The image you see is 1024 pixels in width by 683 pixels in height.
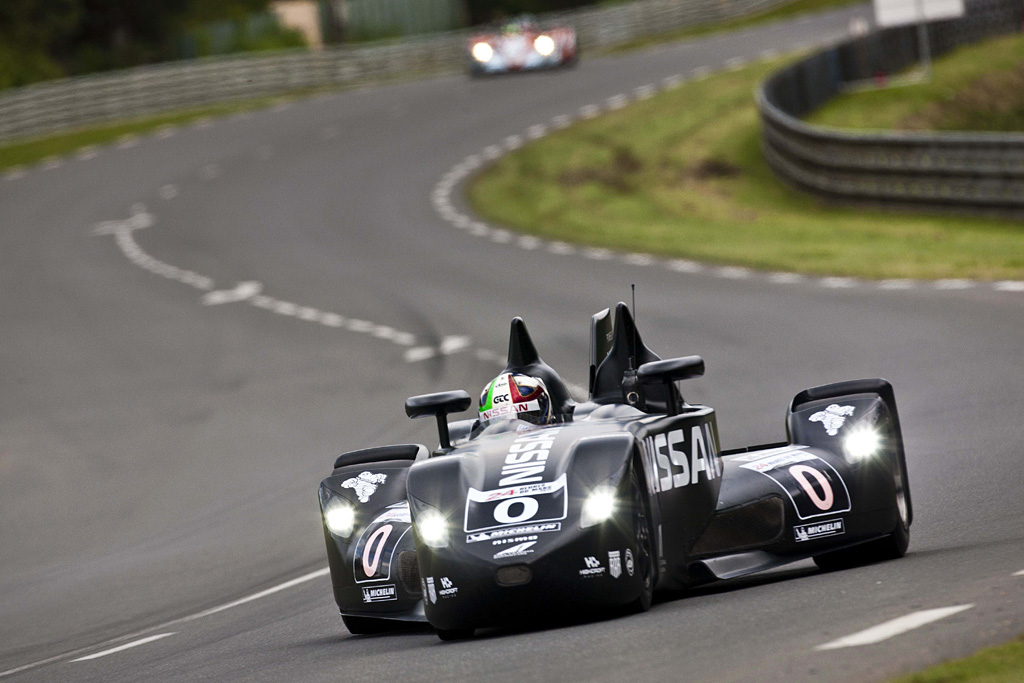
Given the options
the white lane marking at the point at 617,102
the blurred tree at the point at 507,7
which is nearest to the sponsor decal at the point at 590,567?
the white lane marking at the point at 617,102

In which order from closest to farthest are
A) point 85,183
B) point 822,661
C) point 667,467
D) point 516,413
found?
point 822,661, point 667,467, point 516,413, point 85,183

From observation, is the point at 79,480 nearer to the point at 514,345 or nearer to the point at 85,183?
the point at 514,345

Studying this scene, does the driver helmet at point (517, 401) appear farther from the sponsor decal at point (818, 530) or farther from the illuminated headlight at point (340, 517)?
the sponsor decal at point (818, 530)

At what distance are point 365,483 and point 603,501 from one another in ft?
7.30

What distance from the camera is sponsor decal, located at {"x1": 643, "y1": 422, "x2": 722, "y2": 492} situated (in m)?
7.14

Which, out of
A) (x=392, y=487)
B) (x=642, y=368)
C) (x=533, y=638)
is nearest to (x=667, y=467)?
(x=642, y=368)

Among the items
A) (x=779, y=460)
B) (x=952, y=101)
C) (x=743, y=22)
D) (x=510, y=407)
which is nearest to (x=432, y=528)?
(x=510, y=407)

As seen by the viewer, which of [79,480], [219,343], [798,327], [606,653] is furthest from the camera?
[219,343]

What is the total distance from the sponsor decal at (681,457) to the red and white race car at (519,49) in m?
37.1

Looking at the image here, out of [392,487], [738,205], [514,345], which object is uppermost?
[514,345]

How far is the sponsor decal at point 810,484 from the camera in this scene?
7602 millimetres

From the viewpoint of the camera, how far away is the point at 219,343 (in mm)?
20250

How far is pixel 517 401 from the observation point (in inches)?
309

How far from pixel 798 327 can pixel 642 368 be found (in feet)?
30.8
